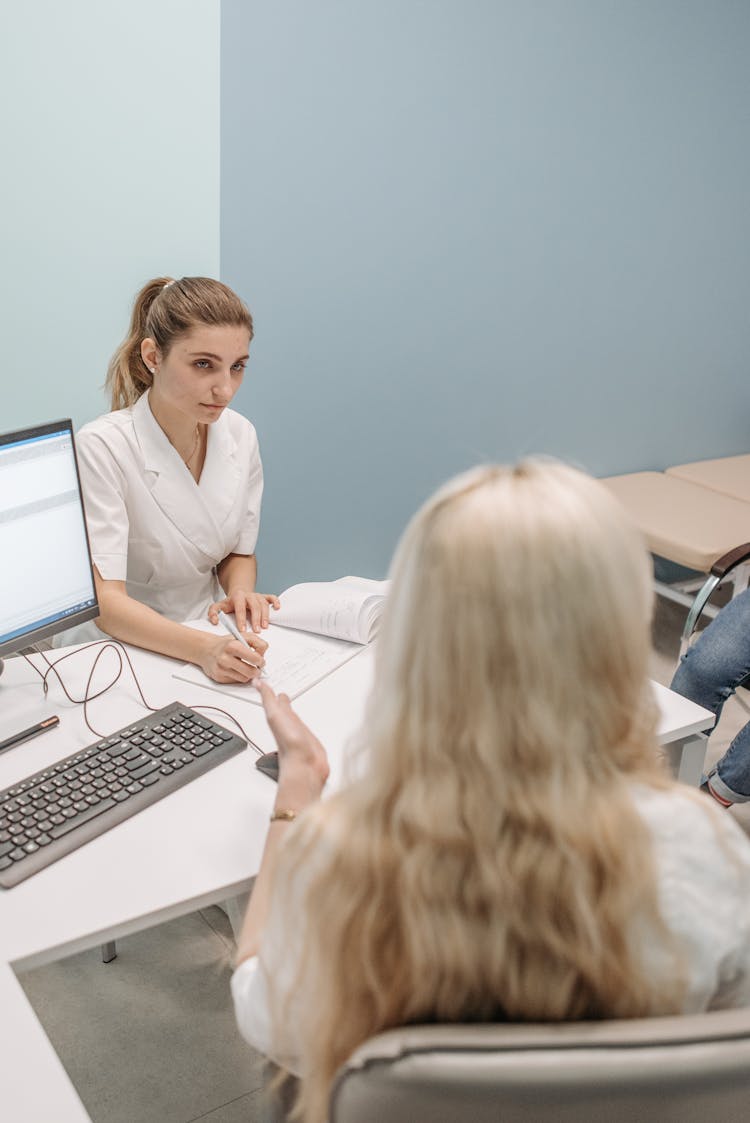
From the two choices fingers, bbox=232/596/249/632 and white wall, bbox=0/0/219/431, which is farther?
white wall, bbox=0/0/219/431

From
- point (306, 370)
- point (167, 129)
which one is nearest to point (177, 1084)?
point (306, 370)

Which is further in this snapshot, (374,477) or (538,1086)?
(374,477)

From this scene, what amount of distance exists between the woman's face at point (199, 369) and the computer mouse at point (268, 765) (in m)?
0.79

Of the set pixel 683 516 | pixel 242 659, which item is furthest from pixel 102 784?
pixel 683 516

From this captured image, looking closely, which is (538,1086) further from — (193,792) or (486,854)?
(193,792)

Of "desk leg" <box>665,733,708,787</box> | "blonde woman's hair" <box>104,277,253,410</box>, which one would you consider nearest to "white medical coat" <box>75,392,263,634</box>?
"blonde woman's hair" <box>104,277,253,410</box>

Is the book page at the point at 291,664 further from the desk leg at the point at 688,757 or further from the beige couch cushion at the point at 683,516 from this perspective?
the beige couch cushion at the point at 683,516

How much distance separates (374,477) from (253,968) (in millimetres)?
2229

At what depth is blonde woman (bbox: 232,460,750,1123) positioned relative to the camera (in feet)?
2.29

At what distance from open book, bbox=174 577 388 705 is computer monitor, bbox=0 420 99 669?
22cm

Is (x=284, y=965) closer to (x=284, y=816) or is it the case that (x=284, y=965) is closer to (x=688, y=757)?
(x=284, y=816)

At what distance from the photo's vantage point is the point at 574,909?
705mm

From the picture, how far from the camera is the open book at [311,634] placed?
1518 millimetres

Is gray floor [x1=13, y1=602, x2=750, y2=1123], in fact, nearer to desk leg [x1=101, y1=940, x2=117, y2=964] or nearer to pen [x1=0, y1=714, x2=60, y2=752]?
desk leg [x1=101, y1=940, x2=117, y2=964]
